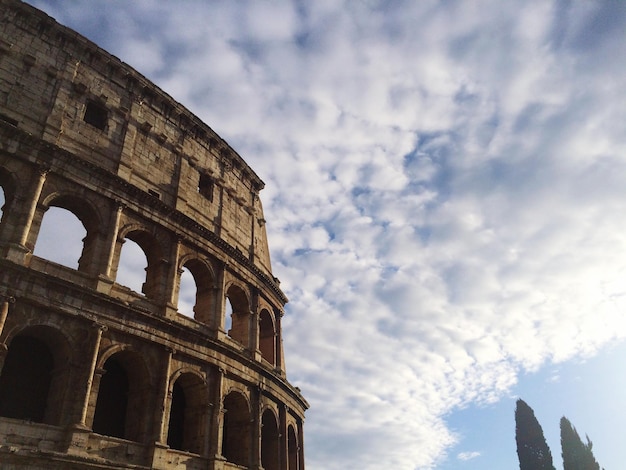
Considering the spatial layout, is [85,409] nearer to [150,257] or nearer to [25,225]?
[25,225]

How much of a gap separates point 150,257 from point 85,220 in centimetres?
254

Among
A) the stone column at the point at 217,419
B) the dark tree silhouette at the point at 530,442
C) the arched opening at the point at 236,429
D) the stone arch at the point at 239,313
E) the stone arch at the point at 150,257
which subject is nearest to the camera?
the stone column at the point at 217,419

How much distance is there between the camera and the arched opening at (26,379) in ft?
40.6

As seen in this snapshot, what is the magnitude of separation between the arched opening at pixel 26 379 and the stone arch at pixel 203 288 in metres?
5.45

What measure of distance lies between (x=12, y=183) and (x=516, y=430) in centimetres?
6260

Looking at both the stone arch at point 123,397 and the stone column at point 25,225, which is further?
the stone arch at point 123,397

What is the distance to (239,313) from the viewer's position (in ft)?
65.3

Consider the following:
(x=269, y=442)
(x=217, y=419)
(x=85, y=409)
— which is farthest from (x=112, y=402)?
(x=269, y=442)

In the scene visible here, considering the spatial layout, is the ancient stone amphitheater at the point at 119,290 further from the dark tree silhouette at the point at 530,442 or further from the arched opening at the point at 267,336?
the dark tree silhouette at the point at 530,442

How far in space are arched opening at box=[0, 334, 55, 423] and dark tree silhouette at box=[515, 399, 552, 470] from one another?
5843 cm

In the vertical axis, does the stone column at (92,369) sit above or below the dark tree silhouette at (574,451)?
below

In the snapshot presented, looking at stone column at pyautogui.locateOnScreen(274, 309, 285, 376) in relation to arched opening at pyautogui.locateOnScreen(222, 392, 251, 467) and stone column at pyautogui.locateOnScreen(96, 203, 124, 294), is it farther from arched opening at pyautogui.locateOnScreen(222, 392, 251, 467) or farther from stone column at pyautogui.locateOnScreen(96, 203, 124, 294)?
stone column at pyautogui.locateOnScreen(96, 203, 124, 294)

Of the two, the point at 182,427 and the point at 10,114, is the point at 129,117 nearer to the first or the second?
the point at 10,114

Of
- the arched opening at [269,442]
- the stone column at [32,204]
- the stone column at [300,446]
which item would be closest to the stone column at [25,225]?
the stone column at [32,204]
